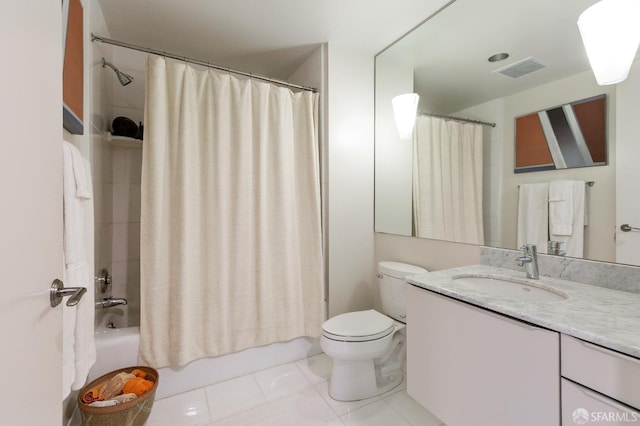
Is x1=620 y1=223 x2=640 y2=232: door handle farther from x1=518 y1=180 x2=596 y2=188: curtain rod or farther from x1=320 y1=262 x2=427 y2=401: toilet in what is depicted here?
x1=320 y1=262 x2=427 y2=401: toilet

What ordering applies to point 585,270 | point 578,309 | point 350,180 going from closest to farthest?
point 578,309 < point 585,270 < point 350,180

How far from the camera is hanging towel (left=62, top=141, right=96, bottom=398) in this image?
996 millimetres

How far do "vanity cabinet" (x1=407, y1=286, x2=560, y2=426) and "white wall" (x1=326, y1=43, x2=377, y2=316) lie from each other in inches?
37.2

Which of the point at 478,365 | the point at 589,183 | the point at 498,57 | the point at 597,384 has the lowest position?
the point at 478,365

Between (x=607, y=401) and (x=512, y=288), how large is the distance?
0.64 metres

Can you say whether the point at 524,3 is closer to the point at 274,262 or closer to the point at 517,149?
the point at 517,149

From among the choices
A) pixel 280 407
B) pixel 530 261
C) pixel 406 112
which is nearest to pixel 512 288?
pixel 530 261

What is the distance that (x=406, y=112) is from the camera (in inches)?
74.4

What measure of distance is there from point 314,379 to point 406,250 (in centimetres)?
110

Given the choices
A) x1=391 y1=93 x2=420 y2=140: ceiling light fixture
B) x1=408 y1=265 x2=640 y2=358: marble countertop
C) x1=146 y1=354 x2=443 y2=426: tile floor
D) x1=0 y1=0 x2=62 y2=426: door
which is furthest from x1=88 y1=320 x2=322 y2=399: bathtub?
x1=391 y1=93 x2=420 y2=140: ceiling light fixture

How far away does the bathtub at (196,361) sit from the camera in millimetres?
1555

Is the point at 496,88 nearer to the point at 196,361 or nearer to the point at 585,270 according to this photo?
the point at 585,270

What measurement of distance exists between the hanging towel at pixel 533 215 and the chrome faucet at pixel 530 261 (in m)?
0.10

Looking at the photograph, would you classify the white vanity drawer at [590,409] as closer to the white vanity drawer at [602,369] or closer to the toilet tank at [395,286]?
the white vanity drawer at [602,369]
